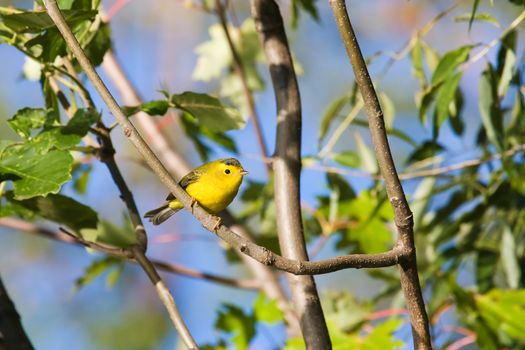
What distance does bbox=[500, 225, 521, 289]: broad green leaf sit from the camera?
220 centimetres

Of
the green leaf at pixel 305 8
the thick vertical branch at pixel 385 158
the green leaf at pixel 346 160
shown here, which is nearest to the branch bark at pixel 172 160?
the green leaf at pixel 346 160

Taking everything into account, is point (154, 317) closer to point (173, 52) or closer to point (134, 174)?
point (134, 174)

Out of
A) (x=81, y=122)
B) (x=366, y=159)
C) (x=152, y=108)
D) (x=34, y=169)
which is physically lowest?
(x=34, y=169)

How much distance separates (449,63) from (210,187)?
2.54 ft

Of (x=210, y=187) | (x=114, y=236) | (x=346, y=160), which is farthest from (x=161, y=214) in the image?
(x=346, y=160)

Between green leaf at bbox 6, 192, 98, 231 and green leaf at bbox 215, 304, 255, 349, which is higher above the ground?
green leaf at bbox 215, 304, 255, 349

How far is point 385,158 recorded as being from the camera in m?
1.13

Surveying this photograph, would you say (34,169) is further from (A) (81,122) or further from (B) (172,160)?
(B) (172,160)

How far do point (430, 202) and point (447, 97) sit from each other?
61 centimetres

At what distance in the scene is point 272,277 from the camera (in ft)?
8.48

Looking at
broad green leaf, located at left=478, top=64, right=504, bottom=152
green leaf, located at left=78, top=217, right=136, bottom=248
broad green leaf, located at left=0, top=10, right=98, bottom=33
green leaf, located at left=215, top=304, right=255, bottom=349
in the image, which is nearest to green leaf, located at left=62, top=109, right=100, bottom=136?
broad green leaf, located at left=0, top=10, right=98, bottom=33

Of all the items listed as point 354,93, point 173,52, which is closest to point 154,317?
point 173,52

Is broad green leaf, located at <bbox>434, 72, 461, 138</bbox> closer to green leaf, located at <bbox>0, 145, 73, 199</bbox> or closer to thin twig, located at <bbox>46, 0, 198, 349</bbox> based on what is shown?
thin twig, located at <bbox>46, 0, 198, 349</bbox>

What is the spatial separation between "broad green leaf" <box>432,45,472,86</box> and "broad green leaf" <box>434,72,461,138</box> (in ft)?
0.05
